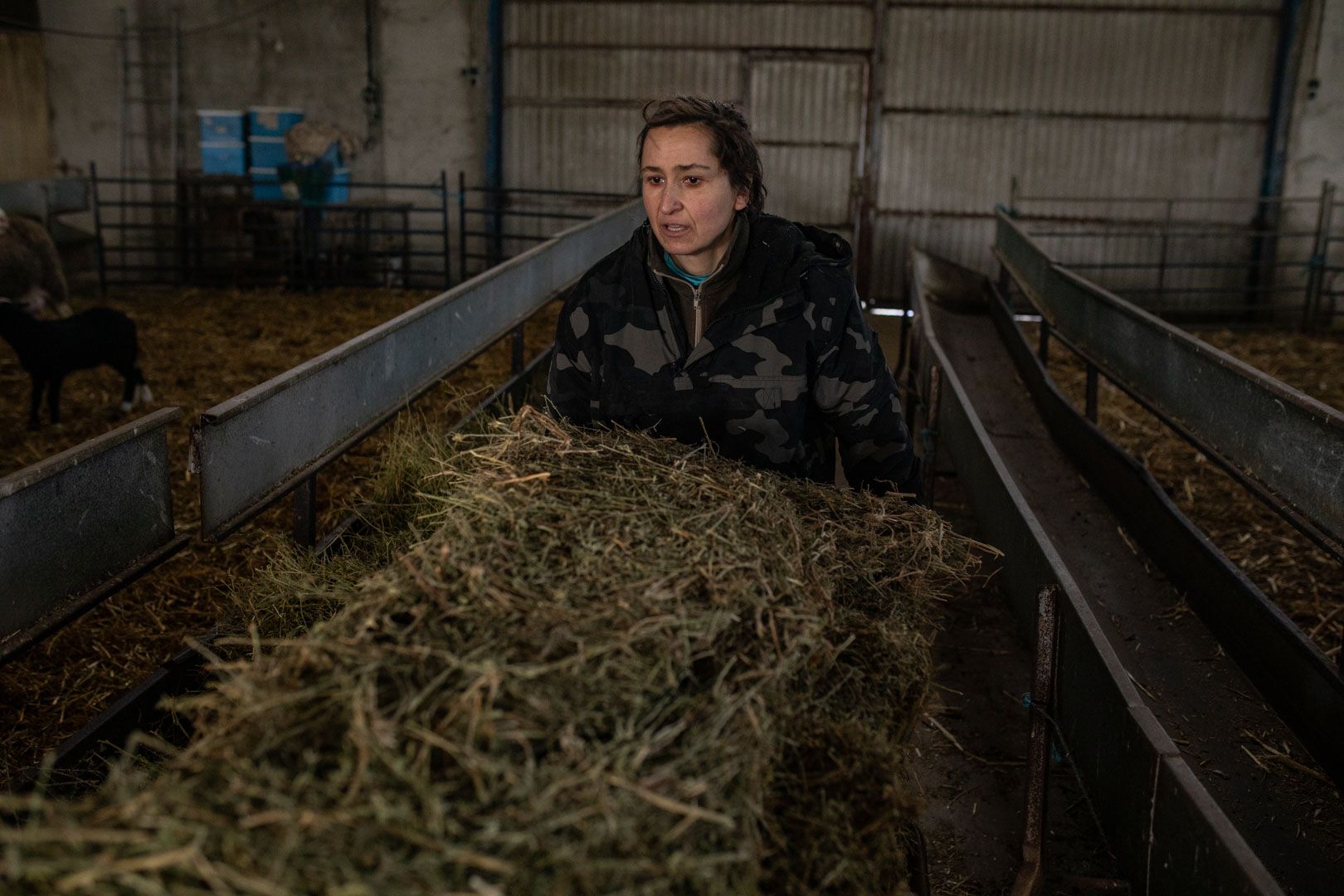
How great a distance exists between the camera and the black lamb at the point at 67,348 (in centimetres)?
617

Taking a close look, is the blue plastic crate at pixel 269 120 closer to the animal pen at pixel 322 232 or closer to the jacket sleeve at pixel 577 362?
the animal pen at pixel 322 232

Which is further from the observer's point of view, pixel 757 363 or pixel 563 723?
pixel 757 363

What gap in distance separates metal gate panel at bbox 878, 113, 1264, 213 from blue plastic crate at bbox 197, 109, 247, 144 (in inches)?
263

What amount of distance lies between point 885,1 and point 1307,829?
10.2 m

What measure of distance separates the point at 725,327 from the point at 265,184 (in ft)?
33.5

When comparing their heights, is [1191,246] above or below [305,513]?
above

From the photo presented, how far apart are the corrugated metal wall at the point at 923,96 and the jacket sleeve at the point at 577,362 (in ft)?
30.3

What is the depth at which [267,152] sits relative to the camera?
11.6 metres

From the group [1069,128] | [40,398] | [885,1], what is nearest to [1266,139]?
[1069,128]

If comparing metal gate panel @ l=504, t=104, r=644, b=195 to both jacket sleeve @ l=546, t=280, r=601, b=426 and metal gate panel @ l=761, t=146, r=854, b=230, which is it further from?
jacket sleeve @ l=546, t=280, r=601, b=426

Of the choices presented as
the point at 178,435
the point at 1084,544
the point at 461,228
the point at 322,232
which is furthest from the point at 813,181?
the point at 1084,544

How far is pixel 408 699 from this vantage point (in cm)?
133

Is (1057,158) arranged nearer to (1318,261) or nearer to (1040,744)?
(1318,261)

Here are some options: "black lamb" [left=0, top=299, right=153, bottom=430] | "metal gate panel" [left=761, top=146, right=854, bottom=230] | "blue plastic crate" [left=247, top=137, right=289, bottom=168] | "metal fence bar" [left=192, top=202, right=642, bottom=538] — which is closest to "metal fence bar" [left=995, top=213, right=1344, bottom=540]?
"metal fence bar" [left=192, top=202, right=642, bottom=538]
